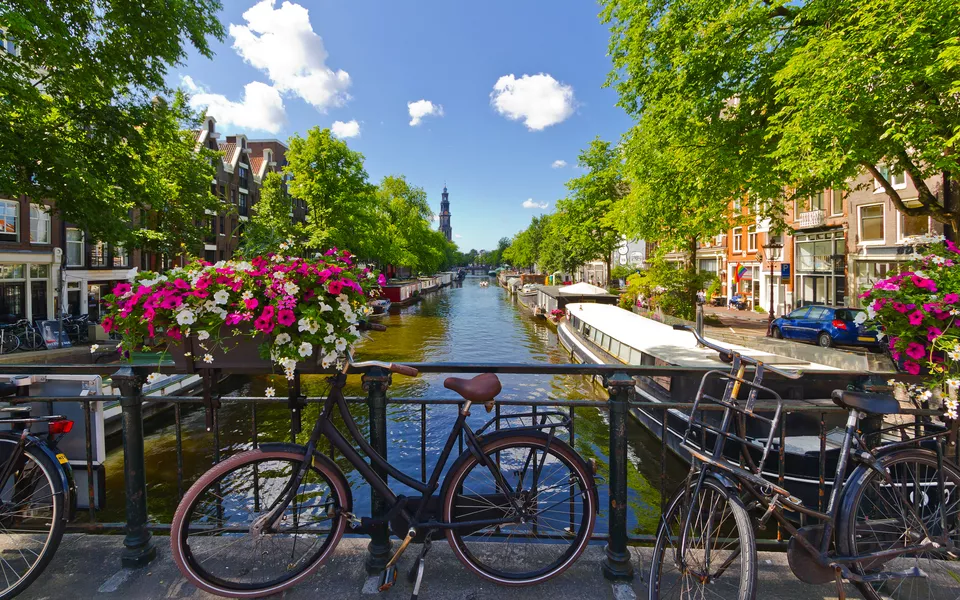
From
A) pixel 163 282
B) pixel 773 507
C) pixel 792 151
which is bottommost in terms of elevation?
pixel 773 507

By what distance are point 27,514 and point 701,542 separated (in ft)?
11.8

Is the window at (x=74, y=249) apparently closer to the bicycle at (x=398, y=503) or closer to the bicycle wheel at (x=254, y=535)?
the bicycle wheel at (x=254, y=535)

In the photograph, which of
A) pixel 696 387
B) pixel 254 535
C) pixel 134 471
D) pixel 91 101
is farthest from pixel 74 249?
pixel 254 535

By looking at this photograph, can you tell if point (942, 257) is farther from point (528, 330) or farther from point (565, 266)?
point (565, 266)

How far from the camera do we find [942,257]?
2936mm

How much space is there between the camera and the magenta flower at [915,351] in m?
2.70

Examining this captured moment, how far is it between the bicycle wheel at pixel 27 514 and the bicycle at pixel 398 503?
66 centimetres

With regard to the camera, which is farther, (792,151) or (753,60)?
(753,60)

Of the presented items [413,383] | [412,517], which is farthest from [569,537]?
[413,383]

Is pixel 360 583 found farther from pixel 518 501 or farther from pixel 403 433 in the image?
pixel 403 433

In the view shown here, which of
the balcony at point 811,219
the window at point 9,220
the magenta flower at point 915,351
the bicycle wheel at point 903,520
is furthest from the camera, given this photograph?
the balcony at point 811,219

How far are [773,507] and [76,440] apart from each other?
524 centimetres

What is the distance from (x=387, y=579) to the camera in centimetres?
247

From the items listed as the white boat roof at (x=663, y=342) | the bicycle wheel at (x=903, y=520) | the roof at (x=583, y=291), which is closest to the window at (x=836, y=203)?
the roof at (x=583, y=291)
